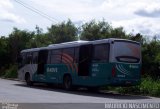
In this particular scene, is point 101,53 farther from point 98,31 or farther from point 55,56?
point 98,31

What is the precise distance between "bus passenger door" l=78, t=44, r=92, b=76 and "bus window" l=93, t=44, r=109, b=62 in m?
0.63

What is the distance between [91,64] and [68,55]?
319 cm

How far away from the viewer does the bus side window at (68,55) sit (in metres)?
27.7

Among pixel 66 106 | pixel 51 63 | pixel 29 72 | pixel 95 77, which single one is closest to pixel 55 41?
pixel 29 72

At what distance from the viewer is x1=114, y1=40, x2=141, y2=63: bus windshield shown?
77.3 feet

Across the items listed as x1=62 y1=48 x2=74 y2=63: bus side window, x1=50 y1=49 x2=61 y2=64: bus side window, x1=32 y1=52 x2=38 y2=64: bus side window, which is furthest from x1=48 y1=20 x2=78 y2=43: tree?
x1=62 y1=48 x2=74 y2=63: bus side window

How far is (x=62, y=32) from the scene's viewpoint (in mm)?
45750

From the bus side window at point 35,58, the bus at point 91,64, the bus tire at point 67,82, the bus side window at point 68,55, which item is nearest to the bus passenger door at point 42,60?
the bus at point 91,64

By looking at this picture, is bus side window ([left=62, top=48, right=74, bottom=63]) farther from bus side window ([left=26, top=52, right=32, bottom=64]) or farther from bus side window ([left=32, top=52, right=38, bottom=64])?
bus side window ([left=26, top=52, right=32, bottom=64])

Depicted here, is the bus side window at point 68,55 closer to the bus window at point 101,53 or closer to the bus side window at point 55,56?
the bus side window at point 55,56

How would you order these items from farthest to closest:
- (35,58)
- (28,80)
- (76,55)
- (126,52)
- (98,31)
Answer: (98,31) → (28,80) → (35,58) → (76,55) → (126,52)

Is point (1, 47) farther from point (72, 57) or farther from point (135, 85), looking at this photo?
point (135, 85)

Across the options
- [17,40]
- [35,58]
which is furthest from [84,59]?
[17,40]

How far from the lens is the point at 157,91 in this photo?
79.0 ft
